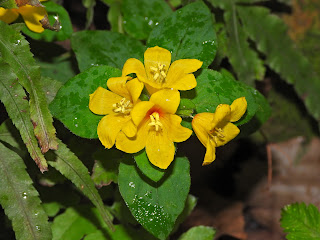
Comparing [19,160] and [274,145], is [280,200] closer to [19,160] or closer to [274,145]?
[274,145]

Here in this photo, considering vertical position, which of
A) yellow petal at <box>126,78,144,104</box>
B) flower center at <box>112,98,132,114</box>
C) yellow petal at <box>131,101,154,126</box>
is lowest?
flower center at <box>112,98,132,114</box>

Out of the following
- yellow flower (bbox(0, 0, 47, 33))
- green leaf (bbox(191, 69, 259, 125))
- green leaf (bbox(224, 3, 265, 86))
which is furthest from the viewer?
green leaf (bbox(224, 3, 265, 86))

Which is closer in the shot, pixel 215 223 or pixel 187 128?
pixel 187 128

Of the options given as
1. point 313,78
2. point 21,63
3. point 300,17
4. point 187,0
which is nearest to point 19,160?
point 21,63

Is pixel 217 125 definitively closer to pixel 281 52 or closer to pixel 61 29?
pixel 61 29

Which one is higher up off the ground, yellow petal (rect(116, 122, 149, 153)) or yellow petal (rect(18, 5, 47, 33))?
yellow petal (rect(18, 5, 47, 33))

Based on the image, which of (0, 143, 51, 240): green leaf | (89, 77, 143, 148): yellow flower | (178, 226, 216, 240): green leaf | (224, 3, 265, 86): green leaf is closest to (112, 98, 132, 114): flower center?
(89, 77, 143, 148): yellow flower

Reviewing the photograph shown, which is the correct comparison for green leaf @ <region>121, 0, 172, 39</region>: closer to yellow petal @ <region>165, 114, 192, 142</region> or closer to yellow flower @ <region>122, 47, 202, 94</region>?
yellow flower @ <region>122, 47, 202, 94</region>
